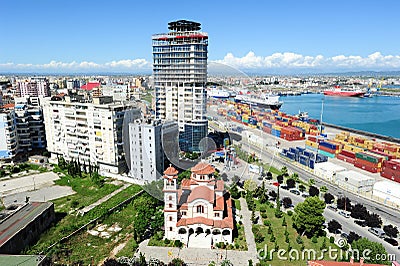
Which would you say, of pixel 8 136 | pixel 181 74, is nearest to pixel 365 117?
pixel 181 74

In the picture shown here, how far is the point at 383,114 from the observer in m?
48.6

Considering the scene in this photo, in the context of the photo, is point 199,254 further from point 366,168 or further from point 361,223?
point 366,168

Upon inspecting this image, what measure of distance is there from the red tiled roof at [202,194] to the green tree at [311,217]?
3.64 m

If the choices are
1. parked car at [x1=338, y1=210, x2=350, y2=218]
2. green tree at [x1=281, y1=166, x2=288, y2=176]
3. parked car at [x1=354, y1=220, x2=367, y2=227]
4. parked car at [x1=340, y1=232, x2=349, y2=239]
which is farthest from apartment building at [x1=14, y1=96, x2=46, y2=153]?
parked car at [x1=354, y1=220, x2=367, y2=227]

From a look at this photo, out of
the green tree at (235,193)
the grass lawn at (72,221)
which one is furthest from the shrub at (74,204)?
the green tree at (235,193)

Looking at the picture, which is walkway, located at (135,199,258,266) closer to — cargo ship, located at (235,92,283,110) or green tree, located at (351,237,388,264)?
green tree, located at (351,237,388,264)

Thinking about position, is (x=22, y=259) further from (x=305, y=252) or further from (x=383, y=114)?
(x=383, y=114)

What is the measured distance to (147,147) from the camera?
1579 cm

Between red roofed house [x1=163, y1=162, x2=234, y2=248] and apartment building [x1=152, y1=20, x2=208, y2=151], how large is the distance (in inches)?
203

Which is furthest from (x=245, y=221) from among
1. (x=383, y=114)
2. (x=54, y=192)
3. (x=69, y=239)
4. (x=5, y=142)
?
(x=383, y=114)

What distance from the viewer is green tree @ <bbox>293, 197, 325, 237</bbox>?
36.4ft

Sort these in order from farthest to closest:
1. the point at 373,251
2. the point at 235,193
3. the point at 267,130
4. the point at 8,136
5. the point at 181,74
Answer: the point at 267,130 < the point at 8,136 < the point at 181,74 < the point at 235,193 < the point at 373,251

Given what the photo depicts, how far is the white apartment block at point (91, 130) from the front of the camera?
17.3m

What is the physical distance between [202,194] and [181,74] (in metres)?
10.6
